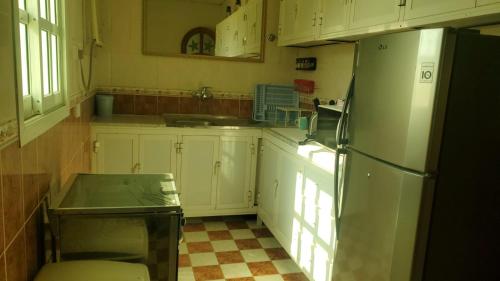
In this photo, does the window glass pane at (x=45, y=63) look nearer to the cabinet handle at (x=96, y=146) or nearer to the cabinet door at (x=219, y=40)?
the cabinet handle at (x=96, y=146)

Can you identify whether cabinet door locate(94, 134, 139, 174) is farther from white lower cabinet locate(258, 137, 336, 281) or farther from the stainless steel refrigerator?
the stainless steel refrigerator

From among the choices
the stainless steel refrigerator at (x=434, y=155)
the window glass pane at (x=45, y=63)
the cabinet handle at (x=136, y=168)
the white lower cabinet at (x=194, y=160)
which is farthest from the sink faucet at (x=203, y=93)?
the stainless steel refrigerator at (x=434, y=155)

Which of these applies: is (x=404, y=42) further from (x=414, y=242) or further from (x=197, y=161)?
(x=197, y=161)

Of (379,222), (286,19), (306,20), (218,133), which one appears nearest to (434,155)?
(379,222)

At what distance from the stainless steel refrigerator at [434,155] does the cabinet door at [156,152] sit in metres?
1.86

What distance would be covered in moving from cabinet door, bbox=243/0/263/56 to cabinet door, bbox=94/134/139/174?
1442 mm

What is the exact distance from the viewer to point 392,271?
1523 millimetres

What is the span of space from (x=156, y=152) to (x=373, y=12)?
1885 mm

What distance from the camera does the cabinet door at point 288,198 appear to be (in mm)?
2543

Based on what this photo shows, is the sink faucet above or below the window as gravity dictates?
below

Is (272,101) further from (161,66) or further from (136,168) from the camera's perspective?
(136,168)

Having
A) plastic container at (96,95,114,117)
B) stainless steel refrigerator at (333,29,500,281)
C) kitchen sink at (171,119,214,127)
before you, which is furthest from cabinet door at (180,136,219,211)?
stainless steel refrigerator at (333,29,500,281)

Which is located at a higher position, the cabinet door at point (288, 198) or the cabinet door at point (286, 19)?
the cabinet door at point (286, 19)

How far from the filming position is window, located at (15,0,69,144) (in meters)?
1.24
